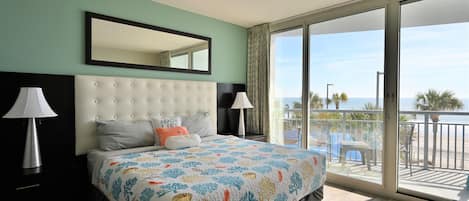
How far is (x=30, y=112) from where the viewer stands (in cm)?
201

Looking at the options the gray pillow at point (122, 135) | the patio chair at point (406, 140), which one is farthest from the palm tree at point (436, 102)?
the gray pillow at point (122, 135)

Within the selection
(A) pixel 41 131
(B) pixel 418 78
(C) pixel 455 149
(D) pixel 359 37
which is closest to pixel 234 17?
(D) pixel 359 37

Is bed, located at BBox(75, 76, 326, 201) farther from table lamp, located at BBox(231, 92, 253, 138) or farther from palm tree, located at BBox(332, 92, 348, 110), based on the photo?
palm tree, located at BBox(332, 92, 348, 110)

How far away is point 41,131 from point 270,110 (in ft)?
9.63

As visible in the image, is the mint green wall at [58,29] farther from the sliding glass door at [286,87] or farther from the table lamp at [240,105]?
the sliding glass door at [286,87]

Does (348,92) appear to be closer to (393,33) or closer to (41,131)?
(393,33)

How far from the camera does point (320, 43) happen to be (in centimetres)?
355

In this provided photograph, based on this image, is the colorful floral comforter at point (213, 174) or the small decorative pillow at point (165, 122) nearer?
the colorful floral comforter at point (213, 174)

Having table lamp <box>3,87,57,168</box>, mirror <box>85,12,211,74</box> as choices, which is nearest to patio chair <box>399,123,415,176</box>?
mirror <box>85,12,211,74</box>

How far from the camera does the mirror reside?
2689 millimetres

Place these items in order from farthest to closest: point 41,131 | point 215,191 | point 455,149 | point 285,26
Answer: point 285,26
point 455,149
point 41,131
point 215,191

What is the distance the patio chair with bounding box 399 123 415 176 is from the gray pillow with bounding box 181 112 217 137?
2.34 m

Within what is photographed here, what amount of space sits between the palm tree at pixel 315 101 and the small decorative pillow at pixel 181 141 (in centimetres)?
184

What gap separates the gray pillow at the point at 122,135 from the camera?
2.49 m
